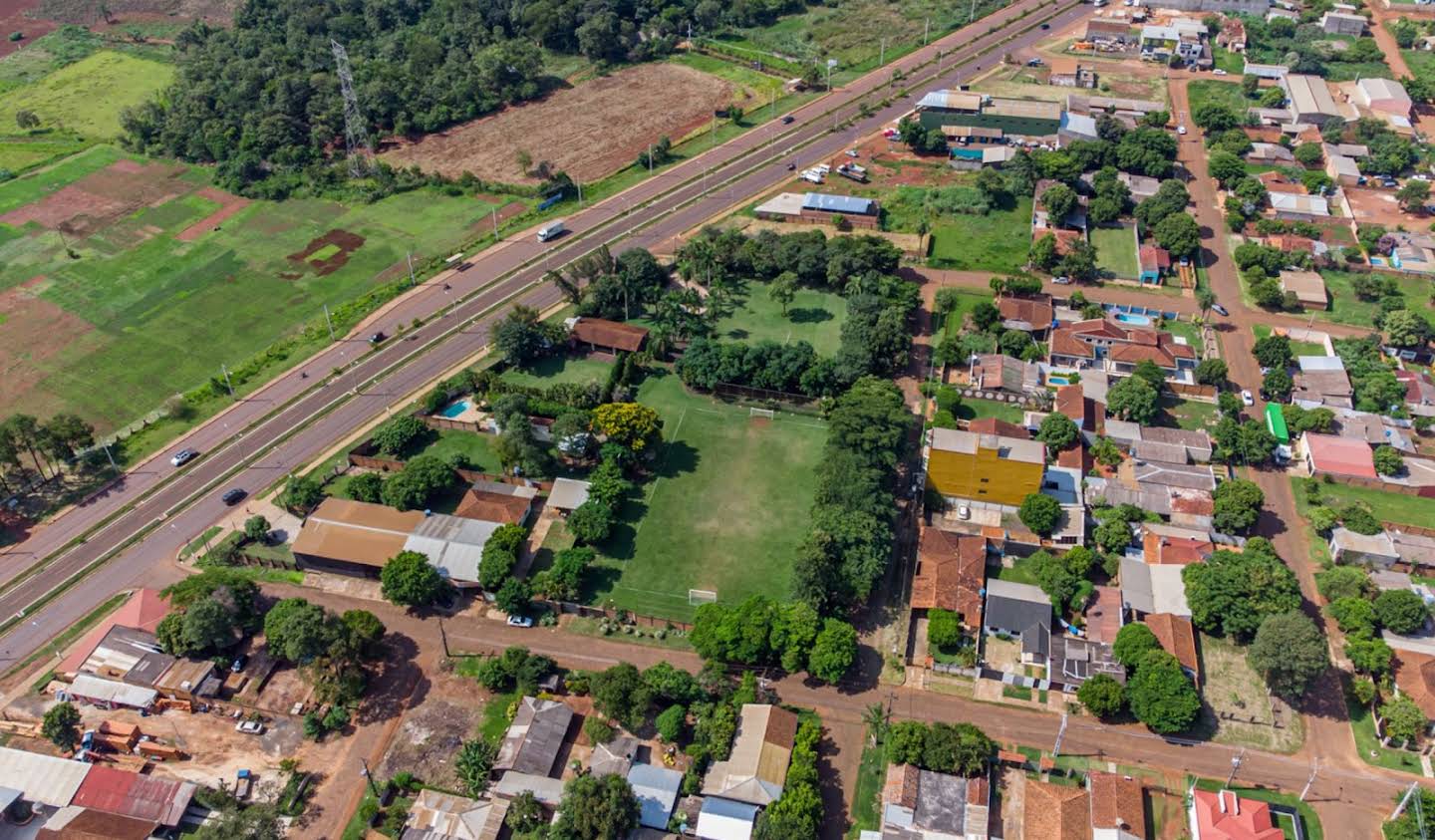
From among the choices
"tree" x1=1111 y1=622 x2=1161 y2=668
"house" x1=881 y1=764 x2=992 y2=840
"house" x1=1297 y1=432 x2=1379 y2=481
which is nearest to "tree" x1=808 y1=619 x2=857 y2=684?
"house" x1=881 y1=764 x2=992 y2=840

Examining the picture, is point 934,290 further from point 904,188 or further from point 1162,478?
point 1162,478

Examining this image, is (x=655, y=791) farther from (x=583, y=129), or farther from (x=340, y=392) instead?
(x=583, y=129)

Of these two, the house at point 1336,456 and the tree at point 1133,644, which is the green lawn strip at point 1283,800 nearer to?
the tree at point 1133,644

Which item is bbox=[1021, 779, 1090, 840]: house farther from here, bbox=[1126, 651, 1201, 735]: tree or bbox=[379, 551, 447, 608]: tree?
bbox=[379, 551, 447, 608]: tree

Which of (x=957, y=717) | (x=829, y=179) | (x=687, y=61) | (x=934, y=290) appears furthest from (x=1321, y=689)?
(x=687, y=61)

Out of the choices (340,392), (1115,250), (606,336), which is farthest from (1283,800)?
(340,392)
